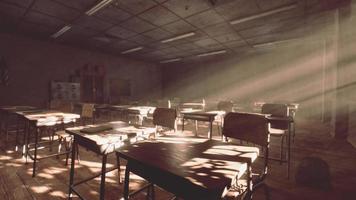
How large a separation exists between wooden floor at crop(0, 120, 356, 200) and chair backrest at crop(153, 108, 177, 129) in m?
0.81

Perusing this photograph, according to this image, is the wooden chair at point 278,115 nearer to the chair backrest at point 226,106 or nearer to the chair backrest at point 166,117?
the chair backrest at point 226,106

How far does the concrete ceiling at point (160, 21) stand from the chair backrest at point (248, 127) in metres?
3.24

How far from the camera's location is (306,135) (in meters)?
5.29

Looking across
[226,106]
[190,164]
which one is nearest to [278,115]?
[226,106]

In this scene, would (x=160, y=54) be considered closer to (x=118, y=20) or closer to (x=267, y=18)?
(x=118, y=20)

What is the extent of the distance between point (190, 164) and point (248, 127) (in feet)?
3.04

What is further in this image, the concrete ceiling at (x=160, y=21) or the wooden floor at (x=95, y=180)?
the concrete ceiling at (x=160, y=21)

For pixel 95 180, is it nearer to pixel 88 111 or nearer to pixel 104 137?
pixel 104 137

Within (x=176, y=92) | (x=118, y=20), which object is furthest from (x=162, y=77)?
(x=118, y=20)

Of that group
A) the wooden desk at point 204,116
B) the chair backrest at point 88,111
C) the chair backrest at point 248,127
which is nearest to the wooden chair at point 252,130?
the chair backrest at point 248,127

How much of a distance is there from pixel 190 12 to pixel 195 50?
4.02m

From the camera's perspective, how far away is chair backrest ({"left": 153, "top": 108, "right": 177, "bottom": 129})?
94.2 inches

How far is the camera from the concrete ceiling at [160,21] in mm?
4309

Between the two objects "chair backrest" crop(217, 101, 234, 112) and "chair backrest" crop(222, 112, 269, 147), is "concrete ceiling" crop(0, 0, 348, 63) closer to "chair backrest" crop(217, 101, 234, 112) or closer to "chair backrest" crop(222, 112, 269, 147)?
"chair backrest" crop(217, 101, 234, 112)
